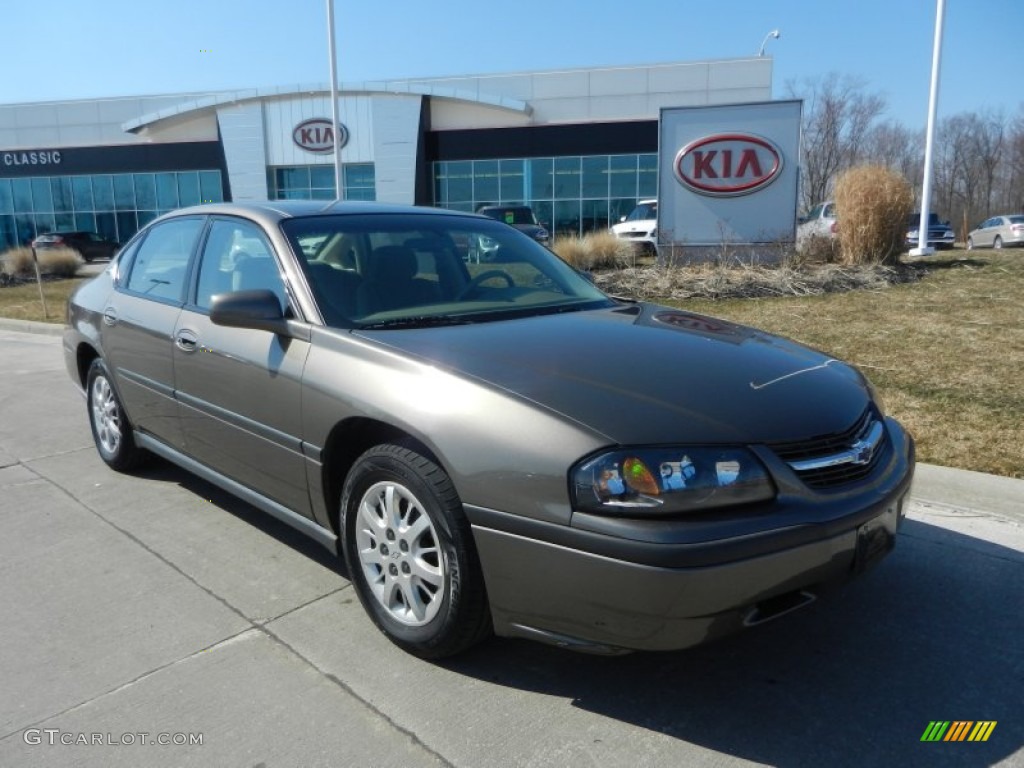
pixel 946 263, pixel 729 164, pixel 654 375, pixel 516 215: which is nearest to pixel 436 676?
Result: pixel 654 375

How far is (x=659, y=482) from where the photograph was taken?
2.27m

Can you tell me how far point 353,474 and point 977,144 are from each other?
72.2 metres

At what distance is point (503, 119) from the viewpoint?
35.7m

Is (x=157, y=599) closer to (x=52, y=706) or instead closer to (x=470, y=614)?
(x=52, y=706)

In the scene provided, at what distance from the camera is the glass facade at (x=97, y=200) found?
40438mm

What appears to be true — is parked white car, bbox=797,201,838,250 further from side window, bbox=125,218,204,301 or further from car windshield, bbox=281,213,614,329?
side window, bbox=125,218,204,301

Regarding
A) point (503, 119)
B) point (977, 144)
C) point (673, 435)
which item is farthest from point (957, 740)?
point (977, 144)

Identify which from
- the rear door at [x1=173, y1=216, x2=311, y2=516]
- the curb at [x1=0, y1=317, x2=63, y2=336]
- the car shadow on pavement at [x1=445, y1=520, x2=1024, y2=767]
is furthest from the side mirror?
the curb at [x1=0, y1=317, x2=63, y2=336]

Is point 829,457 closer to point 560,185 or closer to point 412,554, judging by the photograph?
point 412,554

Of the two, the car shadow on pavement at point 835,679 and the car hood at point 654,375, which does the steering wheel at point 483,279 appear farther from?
the car shadow on pavement at point 835,679

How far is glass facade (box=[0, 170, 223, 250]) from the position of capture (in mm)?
40438

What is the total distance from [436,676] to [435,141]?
36.1 metres

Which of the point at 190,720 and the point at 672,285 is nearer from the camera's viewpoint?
the point at 190,720

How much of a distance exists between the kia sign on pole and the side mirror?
39.1 ft
